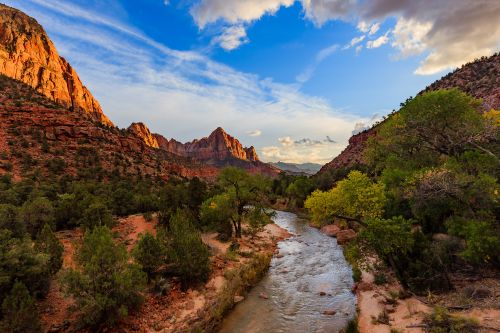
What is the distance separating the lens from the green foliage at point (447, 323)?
12586 millimetres

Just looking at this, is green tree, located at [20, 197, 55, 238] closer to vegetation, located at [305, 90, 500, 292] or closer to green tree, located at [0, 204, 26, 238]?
green tree, located at [0, 204, 26, 238]

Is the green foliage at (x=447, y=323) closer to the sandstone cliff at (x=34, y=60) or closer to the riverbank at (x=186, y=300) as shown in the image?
the riverbank at (x=186, y=300)

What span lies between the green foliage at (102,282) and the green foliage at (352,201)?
1182 cm

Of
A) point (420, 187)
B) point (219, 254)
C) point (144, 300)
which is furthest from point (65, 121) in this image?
point (420, 187)

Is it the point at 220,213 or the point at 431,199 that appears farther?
the point at 220,213

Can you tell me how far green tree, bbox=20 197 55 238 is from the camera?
27344 millimetres

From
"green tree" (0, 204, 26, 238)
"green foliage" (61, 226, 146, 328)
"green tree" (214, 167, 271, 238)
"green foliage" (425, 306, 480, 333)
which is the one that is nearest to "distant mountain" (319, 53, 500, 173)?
"green tree" (214, 167, 271, 238)

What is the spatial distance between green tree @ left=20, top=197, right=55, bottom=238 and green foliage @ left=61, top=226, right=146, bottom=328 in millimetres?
15315

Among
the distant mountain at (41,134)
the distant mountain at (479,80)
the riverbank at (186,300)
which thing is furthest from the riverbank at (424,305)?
the distant mountain at (41,134)

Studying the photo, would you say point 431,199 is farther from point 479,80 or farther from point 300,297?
point 479,80

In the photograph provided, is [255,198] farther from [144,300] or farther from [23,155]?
[23,155]

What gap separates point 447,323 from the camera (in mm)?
13602

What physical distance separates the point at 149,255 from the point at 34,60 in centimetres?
13483

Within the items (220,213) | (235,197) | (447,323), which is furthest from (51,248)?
(447,323)
